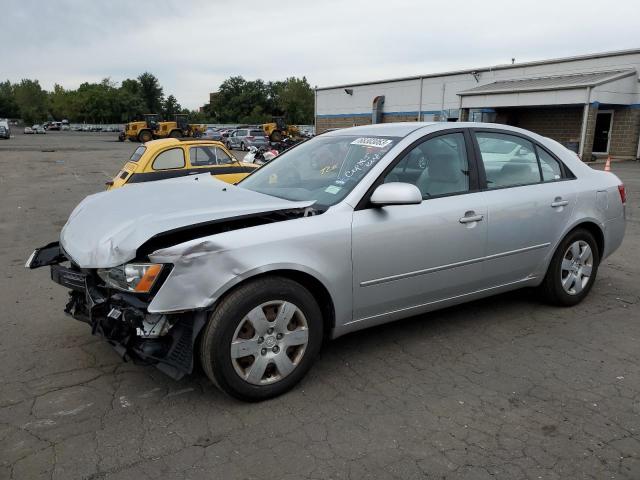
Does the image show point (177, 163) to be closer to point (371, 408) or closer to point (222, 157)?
point (222, 157)

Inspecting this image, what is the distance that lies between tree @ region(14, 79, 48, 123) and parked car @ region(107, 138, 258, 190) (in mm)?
130304

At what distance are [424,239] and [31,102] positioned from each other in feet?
466

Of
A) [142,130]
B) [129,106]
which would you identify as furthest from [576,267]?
[129,106]

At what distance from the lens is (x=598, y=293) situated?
514cm

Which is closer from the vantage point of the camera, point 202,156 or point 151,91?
point 202,156

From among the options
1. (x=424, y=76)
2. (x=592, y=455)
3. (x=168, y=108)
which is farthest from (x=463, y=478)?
(x=168, y=108)

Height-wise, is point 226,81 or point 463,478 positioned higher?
point 226,81

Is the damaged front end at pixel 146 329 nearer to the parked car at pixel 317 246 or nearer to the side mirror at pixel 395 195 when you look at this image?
the parked car at pixel 317 246

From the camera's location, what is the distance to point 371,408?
10.1ft

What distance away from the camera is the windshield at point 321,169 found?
3.59m

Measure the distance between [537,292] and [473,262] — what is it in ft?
4.06

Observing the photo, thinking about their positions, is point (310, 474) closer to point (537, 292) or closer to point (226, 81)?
point (537, 292)

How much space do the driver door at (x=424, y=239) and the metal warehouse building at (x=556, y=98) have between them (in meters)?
22.5

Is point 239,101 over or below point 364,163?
over
